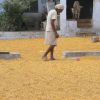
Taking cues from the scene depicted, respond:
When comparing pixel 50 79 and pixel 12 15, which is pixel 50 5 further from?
pixel 50 79

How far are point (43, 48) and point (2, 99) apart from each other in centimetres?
932

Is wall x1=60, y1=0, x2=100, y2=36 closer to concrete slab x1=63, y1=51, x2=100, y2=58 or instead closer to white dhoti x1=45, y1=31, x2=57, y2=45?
concrete slab x1=63, y1=51, x2=100, y2=58

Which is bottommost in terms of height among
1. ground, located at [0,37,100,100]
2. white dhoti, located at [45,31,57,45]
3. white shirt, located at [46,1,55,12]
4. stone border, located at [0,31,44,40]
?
stone border, located at [0,31,44,40]

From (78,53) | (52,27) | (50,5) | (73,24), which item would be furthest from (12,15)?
(52,27)

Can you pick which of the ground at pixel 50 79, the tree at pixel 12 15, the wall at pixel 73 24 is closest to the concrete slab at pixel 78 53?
→ the ground at pixel 50 79

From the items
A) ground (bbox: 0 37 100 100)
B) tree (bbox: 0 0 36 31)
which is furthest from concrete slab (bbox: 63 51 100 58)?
tree (bbox: 0 0 36 31)

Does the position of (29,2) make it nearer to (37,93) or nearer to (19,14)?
(19,14)

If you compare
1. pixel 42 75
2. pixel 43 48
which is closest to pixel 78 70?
Result: pixel 42 75

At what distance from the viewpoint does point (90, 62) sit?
12883mm

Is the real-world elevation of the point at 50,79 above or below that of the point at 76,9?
below

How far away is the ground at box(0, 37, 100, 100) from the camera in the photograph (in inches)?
352

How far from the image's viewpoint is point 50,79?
34.0ft

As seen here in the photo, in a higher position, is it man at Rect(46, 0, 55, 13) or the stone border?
man at Rect(46, 0, 55, 13)

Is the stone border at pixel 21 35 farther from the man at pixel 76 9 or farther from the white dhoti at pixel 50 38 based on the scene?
the white dhoti at pixel 50 38
